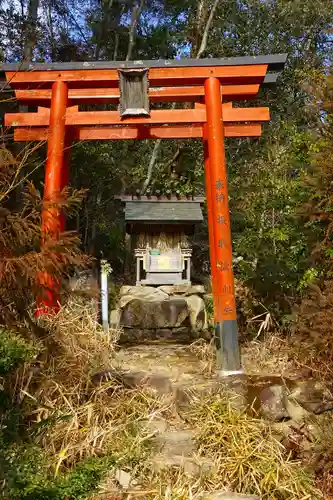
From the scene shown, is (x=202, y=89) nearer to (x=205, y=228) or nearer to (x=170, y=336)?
(x=170, y=336)

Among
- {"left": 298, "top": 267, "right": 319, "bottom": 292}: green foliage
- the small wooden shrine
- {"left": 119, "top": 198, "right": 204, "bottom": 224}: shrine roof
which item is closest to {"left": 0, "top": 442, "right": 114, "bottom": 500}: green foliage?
{"left": 298, "top": 267, "right": 319, "bottom": 292}: green foliage

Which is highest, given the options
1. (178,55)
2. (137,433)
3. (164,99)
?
(178,55)

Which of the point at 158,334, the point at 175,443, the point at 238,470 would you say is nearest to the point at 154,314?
the point at 158,334

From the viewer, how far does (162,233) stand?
10.7m

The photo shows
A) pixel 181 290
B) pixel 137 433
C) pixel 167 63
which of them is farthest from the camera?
pixel 181 290

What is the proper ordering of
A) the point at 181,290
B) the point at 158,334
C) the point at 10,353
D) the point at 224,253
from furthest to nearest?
the point at 181,290
the point at 158,334
the point at 224,253
the point at 10,353

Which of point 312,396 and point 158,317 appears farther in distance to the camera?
point 158,317

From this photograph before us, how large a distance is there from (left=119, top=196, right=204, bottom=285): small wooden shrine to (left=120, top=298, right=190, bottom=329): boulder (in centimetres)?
104

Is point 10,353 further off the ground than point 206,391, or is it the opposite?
point 10,353

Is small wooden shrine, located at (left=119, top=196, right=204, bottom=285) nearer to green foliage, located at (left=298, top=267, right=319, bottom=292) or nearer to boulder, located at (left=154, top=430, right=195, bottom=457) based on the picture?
green foliage, located at (left=298, top=267, right=319, bottom=292)

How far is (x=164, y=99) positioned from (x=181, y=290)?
462 cm

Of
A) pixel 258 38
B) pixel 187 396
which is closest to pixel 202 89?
pixel 187 396

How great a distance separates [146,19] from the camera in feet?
55.0

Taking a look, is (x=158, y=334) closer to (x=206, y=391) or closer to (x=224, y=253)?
(x=224, y=253)
